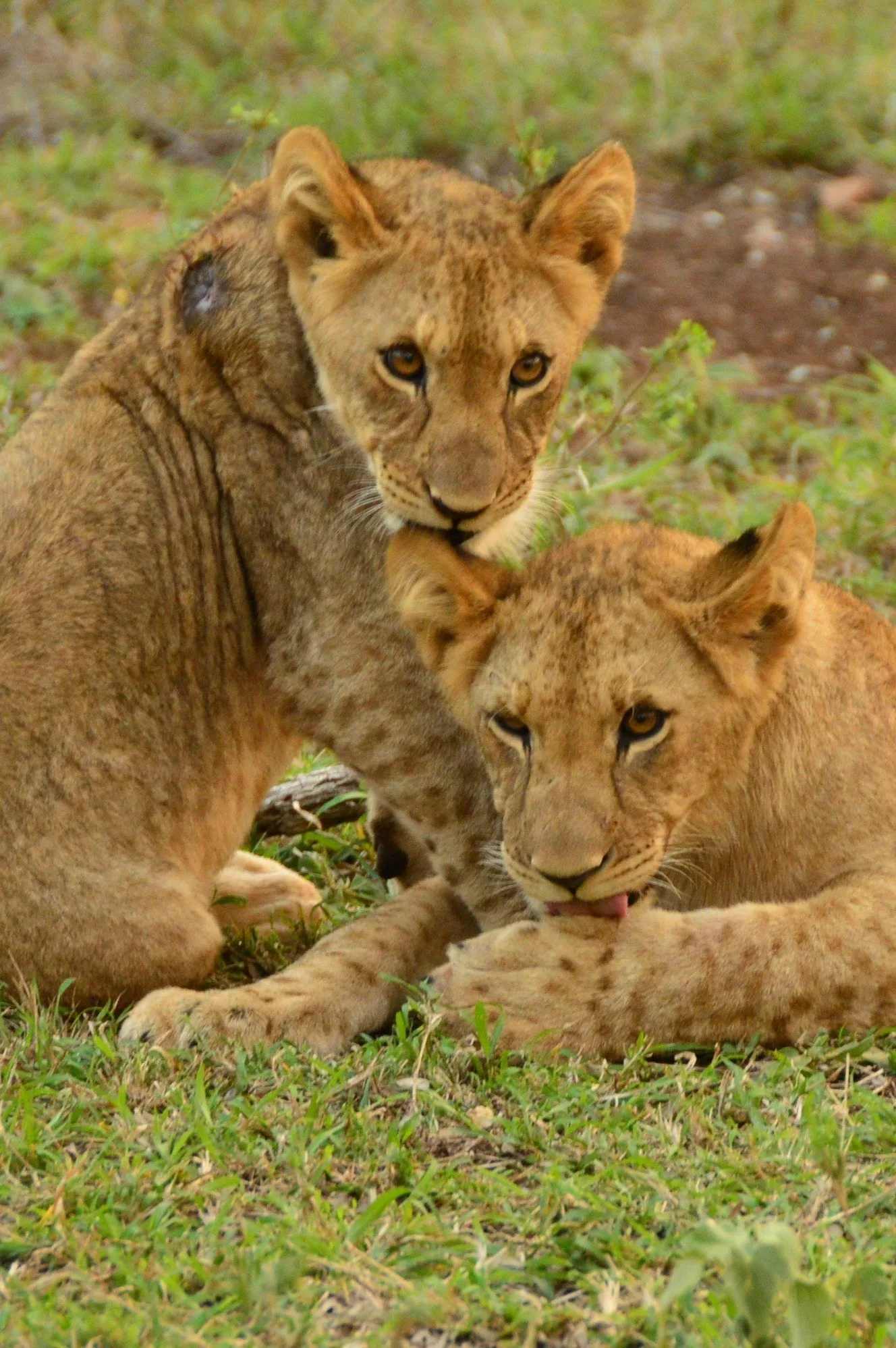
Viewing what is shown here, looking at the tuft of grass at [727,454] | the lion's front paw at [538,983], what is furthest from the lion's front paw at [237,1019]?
the tuft of grass at [727,454]

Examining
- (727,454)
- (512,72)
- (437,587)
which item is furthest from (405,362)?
(512,72)

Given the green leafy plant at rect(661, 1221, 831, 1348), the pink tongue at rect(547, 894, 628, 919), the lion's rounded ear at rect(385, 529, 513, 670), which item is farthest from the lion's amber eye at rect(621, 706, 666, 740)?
the green leafy plant at rect(661, 1221, 831, 1348)

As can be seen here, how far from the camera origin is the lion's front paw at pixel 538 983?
12.6 ft

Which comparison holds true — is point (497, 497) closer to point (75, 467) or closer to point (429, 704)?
point (429, 704)

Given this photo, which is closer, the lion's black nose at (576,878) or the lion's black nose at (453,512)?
the lion's black nose at (576,878)

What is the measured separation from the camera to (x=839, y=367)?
25.7 ft

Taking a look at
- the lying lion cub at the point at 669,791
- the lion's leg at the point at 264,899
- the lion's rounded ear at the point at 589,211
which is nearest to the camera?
the lying lion cub at the point at 669,791

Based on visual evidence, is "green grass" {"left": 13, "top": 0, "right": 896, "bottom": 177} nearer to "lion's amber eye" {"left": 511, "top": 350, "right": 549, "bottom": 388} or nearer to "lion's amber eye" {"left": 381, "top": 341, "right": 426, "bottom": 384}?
"lion's amber eye" {"left": 511, "top": 350, "right": 549, "bottom": 388}

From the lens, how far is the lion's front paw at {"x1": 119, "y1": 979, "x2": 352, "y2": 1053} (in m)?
3.96

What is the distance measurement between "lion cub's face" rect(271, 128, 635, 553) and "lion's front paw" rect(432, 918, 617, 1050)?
94 centimetres

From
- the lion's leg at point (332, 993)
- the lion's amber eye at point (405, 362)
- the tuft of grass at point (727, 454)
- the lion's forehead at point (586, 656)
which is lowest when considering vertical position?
the tuft of grass at point (727, 454)

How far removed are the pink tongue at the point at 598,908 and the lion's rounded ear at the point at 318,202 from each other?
156 cm

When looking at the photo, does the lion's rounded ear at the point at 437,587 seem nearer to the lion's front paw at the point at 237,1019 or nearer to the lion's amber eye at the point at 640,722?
the lion's amber eye at the point at 640,722

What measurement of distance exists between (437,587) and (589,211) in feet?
3.57
